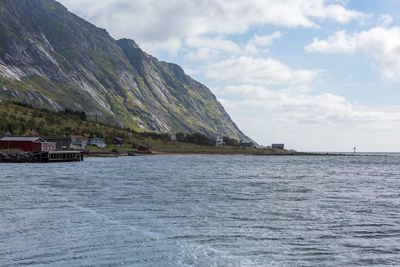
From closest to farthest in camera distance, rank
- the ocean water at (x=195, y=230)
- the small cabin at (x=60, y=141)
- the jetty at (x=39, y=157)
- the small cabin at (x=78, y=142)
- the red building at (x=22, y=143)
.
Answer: the ocean water at (x=195, y=230), the jetty at (x=39, y=157), the red building at (x=22, y=143), the small cabin at (x=60, y=141), the small cabin at (x=78, y=142)

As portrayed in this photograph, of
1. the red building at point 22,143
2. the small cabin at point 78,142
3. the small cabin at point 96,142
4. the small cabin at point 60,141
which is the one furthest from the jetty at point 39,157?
the small cabin at point 96,142

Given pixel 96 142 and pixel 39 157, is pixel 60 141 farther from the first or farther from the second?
pixel 96 142

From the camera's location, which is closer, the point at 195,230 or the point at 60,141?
the point at 195,230

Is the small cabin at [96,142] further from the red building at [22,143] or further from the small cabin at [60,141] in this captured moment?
the red building at [22,143]

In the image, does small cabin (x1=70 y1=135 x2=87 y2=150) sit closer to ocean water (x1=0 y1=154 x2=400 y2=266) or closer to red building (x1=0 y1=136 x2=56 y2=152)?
red building (x1=0 y1=136 x2=56 y2=152)

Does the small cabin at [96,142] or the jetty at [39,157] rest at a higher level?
the small cabin at [96,142]

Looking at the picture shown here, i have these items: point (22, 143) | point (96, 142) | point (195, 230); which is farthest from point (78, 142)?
point (195, 230)

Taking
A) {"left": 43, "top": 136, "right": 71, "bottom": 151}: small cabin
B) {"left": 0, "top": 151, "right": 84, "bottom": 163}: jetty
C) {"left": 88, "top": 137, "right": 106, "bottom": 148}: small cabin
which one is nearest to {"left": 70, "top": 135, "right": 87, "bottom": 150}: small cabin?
{"left": 88, "top": 137, "right": 106, "bottom": 148}: small cabin

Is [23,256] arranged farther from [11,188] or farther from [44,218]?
[11,188]

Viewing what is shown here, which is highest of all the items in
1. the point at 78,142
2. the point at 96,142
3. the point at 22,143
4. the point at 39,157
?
the point at 96,142

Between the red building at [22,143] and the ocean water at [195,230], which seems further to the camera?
the red building at [22,143]

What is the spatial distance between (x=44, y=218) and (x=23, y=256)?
973 centimetres

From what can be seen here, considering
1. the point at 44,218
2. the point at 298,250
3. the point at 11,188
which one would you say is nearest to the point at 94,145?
the point at 11,188

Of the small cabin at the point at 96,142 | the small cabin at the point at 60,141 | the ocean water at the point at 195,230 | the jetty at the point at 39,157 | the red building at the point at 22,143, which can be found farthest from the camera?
the small cabin at the point at 96,142
